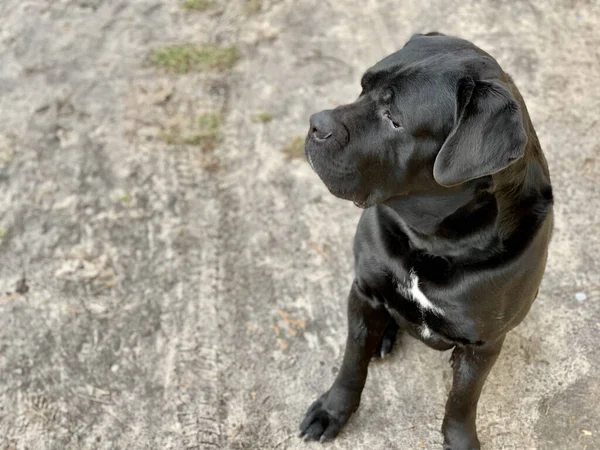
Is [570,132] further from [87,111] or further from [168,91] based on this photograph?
[87,111]

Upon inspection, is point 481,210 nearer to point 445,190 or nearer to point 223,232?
point 445,190

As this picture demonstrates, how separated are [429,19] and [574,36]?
96 cm

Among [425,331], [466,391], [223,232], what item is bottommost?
[223,232]

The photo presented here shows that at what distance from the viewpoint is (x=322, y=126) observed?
2.18 meters

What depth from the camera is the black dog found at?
1.91 m

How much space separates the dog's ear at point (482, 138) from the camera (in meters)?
1.84

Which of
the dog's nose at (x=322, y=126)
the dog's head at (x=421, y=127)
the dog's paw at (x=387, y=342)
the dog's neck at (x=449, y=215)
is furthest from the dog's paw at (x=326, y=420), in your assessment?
the dog's nose at (x=322, y=126)

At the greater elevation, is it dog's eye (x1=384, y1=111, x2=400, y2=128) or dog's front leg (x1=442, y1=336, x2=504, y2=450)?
dog's eye (x1=384, y1=111, x2=400, y2=128)

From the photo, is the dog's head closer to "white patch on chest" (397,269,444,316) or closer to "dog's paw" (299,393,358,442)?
"white patch on chest" (397,269,444,316)

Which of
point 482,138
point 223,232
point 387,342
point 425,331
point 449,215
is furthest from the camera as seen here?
point 223,232

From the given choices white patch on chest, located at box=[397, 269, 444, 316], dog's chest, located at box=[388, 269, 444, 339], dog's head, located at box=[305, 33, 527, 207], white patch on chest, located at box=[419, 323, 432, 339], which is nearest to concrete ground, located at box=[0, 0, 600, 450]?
white patch on chest, located at box=[419, 323, 432, 339]

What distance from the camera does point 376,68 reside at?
2172mm

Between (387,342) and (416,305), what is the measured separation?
2.36 feet

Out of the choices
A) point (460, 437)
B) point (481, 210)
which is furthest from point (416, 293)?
point (460, 437)
